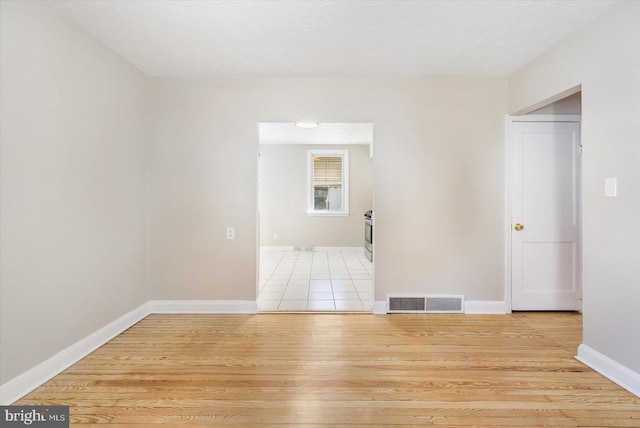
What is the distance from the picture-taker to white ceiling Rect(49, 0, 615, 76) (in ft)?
6.93

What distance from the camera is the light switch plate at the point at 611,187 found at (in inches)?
81.8

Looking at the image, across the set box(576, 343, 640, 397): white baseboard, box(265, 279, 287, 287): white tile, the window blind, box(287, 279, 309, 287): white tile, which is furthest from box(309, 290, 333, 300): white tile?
the window blind

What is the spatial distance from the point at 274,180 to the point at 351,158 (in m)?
1.96

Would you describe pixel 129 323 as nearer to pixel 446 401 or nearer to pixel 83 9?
pixel 83 9

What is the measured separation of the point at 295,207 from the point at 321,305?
417 cm

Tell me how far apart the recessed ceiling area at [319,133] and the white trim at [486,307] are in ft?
11.3

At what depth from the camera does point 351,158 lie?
296 inches

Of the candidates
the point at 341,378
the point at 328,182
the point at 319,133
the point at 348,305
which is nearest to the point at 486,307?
the point at 348,305

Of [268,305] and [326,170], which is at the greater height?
[326,170]

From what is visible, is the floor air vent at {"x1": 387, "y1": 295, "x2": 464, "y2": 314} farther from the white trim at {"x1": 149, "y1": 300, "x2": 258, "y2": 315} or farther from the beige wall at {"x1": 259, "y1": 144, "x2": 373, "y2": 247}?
the beige wall at {"x1": 259, "y1": 144, "x2": 373, "y2": 247}

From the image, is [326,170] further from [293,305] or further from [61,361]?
[61,361]

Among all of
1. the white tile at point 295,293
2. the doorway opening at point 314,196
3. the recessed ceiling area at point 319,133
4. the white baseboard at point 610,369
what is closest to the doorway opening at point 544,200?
the white baseboard at point 610,369

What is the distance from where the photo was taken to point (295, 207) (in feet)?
24.7

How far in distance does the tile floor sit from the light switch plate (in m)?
2.34
